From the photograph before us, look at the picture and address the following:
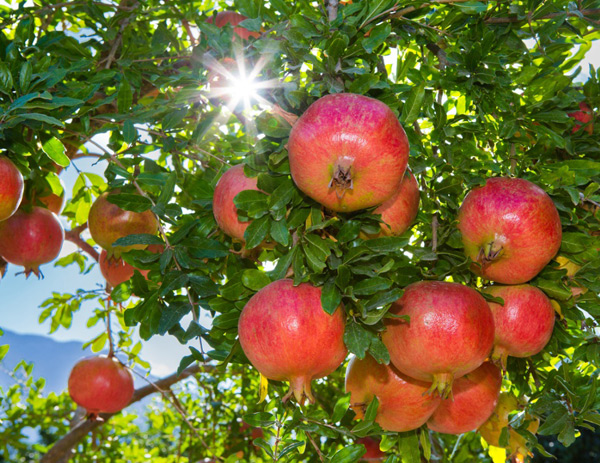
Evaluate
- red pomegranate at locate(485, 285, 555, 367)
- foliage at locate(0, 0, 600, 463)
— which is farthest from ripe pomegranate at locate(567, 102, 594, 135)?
red pomegranate at locate(485, 285, 555, 367)

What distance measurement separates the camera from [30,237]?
1997mm

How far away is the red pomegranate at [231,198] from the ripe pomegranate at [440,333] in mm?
392

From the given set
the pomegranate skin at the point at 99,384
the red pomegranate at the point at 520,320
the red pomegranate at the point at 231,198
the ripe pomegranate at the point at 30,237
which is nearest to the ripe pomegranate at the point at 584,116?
the red pomegranate at the point at 520,320

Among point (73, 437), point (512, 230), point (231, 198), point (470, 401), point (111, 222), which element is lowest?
point (470, 401)

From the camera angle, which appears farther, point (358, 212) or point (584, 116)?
point (584, 116)

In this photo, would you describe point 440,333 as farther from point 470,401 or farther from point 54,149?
point 54,149

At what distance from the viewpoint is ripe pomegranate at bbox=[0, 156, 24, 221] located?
144cm

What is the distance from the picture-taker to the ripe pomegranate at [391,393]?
4.20 ft

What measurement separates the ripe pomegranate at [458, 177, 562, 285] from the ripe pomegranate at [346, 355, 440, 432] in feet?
1.04

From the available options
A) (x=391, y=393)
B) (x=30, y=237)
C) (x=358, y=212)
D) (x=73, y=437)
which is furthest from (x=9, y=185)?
(x=73, y=437)

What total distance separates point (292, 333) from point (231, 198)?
1.28 feet

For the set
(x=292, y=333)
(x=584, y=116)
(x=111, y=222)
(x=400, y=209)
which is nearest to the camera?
(x=292, y=333)

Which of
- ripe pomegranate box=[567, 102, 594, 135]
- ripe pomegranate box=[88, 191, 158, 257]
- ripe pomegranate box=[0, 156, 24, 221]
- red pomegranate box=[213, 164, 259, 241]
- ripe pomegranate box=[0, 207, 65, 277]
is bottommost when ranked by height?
red pomegranate box=[213, 164, 259, 241]

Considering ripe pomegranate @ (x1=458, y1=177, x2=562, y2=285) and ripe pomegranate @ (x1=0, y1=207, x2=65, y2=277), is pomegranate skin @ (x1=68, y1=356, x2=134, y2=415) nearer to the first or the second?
ripe pomegranate @ (x1=0, y1=207, x2=65, y2=277)
